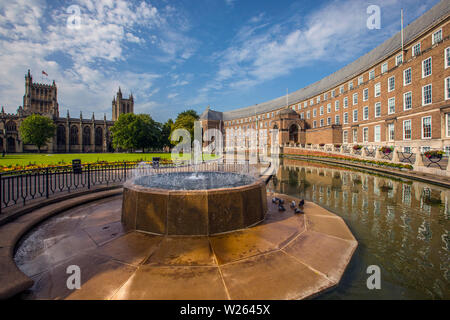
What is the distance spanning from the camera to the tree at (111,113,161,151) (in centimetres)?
5666

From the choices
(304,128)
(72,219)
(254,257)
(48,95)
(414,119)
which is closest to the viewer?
(254,257)

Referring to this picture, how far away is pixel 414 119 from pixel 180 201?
117ft

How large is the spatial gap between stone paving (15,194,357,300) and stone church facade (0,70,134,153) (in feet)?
287

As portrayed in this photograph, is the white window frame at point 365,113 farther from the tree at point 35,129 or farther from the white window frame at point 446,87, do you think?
the tree at point 35,129

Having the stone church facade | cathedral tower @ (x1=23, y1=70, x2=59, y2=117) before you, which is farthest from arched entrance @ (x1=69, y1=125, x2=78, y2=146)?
cathedral tower @ (x1=23, y1=70, x2=59, y2=117)

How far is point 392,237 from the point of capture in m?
4.78

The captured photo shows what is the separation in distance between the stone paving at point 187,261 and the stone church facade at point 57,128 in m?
87.5

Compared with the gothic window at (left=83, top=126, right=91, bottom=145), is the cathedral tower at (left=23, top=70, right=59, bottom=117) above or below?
above

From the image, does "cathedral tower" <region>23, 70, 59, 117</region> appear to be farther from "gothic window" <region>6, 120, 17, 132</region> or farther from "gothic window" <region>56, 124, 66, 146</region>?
"gothic window" <region>56, 124, 66, 146</region>

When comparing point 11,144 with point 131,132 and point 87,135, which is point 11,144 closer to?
point 87,135

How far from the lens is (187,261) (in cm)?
342

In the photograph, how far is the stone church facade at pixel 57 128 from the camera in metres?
73.1
